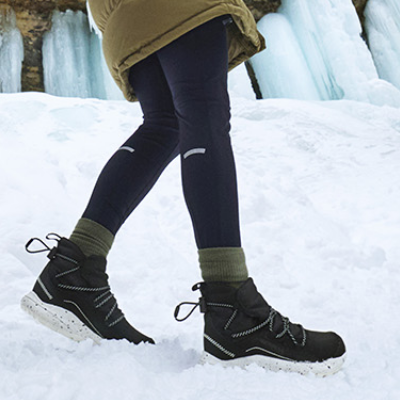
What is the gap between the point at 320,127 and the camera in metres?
2.49

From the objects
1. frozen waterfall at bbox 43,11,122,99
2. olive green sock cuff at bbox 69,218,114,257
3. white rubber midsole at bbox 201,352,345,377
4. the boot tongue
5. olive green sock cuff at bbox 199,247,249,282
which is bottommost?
white rubber midsole at bbox 201,352,345,377

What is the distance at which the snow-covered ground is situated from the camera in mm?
488

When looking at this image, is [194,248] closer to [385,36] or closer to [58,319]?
[58,319]

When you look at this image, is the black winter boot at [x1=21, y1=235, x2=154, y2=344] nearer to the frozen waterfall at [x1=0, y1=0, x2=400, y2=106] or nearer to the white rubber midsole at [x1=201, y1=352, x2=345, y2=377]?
the white rubber midsole at [x1=201, y1=352, x2=345, y2=377]

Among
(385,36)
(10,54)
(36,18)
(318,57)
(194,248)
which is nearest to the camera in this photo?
(194,248)

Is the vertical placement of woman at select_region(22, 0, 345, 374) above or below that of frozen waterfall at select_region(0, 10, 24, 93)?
below

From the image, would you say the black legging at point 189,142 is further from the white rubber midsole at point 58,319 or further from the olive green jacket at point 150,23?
the white rubber midsole at point 58,319

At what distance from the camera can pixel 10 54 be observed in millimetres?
4941

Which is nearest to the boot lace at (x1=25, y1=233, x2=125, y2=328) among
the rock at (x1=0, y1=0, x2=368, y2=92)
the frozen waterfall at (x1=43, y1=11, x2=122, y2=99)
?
the frozen waterfall at (x1=43, y1=11, x2=122, y2=99)

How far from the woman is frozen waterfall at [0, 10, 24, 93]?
463 cm

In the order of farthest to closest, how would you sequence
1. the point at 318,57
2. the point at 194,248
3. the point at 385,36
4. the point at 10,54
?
1. the point at 385,36
2. the point at 10,54
3. the point at 318,57
4. the point at 194,248

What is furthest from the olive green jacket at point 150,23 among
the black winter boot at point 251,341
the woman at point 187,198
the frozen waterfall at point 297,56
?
the frozen waterfall at point 297,56

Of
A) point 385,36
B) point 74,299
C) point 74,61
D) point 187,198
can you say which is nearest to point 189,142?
point 187,198

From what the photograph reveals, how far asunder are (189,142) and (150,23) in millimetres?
201
